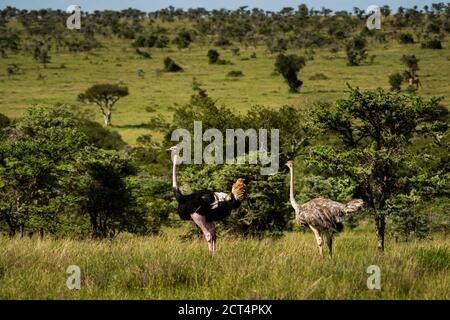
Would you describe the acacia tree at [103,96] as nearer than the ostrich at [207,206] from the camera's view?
No

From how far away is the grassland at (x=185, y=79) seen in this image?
2329 inches

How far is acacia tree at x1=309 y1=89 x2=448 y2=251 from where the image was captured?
1120cm

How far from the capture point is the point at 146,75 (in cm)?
8038

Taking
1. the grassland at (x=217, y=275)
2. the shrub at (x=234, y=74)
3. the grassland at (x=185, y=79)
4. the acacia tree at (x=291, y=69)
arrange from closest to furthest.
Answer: the grassland at (x=217, y=275) → the grassland at (x=185, y=79) → the acacia tree at (x=291, y=69) → the shrub at (x=234, y=74)

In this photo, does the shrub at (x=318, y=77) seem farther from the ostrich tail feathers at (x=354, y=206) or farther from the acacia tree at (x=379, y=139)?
the ostrich tail feathers at (x=354, y=206)

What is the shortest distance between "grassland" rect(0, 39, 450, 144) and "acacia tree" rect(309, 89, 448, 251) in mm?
35364

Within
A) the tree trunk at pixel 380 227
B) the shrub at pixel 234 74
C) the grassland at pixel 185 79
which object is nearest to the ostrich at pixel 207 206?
the tree trunk at pixel 380 227

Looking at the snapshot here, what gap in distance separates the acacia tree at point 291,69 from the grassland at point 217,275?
60.1m

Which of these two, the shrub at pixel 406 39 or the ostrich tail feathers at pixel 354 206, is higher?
the shrub at pixel 406 39

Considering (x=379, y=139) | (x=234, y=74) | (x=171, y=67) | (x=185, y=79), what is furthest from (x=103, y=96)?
(x=379, y=139)

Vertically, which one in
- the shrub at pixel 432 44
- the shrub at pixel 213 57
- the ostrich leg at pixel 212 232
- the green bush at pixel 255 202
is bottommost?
the green bush at pixel 255 202

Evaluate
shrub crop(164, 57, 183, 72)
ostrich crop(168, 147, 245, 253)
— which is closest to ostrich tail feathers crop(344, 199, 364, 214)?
ostrich crop(168, 147, 245, 253)

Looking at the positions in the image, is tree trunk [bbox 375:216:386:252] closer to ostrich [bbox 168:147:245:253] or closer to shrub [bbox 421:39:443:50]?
ostrich [bbox 168:147:245:253]
